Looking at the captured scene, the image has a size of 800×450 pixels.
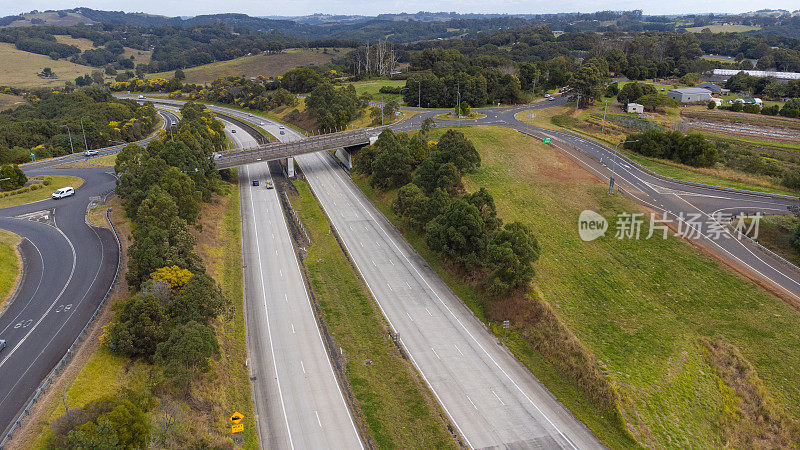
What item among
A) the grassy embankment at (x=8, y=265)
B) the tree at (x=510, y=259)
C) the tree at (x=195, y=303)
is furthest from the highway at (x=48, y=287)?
the tree at (x=510, y=259)

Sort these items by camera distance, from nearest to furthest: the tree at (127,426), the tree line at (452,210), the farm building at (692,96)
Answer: the tree at (127,426)
the tree line at (452,210)
the farm building at (692,96)

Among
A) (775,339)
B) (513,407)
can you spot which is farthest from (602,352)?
(775,339)

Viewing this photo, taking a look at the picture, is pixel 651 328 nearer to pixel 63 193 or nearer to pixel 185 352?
pixel 185 352

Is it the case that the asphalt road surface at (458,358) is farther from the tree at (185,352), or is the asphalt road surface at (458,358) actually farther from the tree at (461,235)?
the tree at (185,352)

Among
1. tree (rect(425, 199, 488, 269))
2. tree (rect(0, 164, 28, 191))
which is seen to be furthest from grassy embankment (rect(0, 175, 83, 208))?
tree (rect(425, 199, 488, 269))

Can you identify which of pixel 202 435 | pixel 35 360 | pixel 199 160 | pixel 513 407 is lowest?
pixel 513 407

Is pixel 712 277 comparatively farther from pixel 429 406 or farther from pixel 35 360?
pixel 35 360
